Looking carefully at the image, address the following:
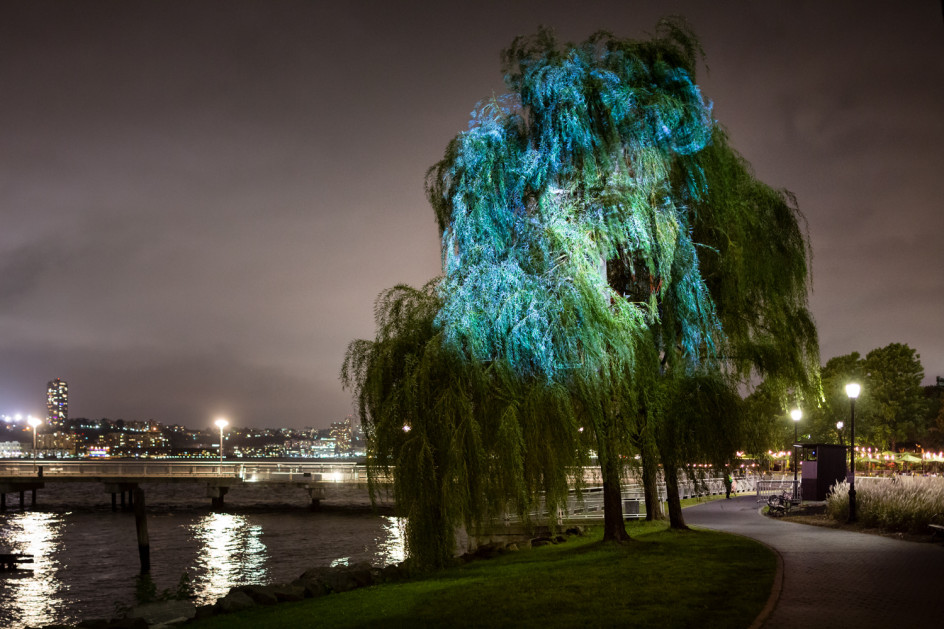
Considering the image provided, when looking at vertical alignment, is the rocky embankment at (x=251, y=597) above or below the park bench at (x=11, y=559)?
above

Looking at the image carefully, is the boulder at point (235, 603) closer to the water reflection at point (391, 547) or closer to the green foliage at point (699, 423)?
the water reflection at point (391, 547)

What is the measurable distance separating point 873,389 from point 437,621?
3248 inches

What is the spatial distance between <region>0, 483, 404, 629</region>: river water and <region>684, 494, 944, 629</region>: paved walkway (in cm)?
1011

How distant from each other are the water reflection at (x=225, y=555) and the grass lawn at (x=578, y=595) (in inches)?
440

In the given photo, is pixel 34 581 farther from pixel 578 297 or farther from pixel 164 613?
pixel 578 297

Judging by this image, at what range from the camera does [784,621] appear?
1193cm

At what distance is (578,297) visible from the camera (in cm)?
1778

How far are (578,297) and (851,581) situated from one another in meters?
7.97

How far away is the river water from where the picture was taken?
2747cm

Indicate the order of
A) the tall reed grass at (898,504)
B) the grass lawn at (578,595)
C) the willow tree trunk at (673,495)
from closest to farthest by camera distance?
the grass lawn at (578,595), the willow tree trunk at (673,495), the tall reed grass at (898,504)

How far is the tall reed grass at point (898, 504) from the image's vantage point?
22.7m

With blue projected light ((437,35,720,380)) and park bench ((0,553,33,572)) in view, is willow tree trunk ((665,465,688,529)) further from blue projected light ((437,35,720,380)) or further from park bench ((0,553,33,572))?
park bench ((0,553,33,572))

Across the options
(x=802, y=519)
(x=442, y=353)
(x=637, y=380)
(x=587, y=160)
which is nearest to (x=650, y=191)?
(x=587, y=160)

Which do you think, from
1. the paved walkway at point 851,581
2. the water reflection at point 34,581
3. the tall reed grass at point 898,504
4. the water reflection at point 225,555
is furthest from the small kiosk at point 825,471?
the water reflection at point 34,581
